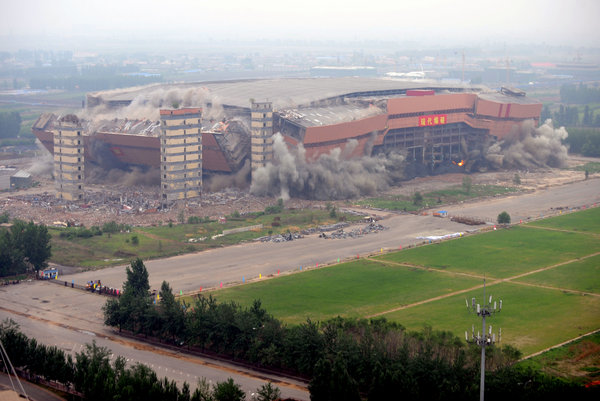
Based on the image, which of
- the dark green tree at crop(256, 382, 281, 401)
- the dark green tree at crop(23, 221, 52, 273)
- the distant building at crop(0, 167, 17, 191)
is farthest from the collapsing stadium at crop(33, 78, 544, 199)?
the dark green tree at crop(256, 382, 281, 401)

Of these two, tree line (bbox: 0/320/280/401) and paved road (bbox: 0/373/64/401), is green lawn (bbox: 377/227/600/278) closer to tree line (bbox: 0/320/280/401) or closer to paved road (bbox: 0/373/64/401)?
tree line (bbox: 0/320/280/401)

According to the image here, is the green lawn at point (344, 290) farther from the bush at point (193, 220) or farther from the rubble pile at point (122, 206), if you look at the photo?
the rubble pile at point (122, 206)

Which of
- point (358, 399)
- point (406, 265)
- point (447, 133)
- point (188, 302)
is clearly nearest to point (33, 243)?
point (188, 302)

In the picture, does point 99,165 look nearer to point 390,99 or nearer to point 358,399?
point 390,99

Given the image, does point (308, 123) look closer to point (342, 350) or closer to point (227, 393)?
point (342, 350)

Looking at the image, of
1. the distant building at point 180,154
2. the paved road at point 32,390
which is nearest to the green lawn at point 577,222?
the distant building at point 180,154

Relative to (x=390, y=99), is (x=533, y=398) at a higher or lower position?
lower

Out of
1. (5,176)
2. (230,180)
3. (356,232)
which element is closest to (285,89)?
(230,180)
